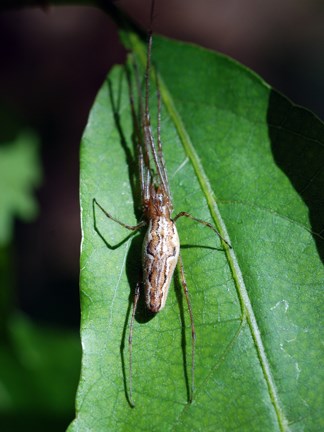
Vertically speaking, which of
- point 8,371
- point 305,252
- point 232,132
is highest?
point 232,132

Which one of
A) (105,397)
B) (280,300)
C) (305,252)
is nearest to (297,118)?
(305,252)

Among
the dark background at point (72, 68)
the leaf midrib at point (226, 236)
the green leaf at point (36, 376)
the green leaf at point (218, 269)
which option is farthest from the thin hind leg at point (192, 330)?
the dark background at point (72, 68)

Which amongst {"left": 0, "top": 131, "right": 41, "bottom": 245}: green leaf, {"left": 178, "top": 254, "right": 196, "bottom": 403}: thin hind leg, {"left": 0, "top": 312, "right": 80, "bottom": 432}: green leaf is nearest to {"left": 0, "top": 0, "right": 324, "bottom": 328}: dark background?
{"left": 0, "top": 131, "right": 41, "bottom": 245}: green leaf

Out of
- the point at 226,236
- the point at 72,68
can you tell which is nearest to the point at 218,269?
the point at 226,236

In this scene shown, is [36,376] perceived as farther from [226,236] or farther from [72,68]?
[72,68]

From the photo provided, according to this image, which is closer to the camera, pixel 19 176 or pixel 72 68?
pixel 19 176

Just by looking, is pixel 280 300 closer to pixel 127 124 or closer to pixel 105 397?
pixel 105 397

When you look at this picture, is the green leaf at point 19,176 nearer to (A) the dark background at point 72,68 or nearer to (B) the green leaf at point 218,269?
(B) the green leaf at point 218,269

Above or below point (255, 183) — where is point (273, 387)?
below
